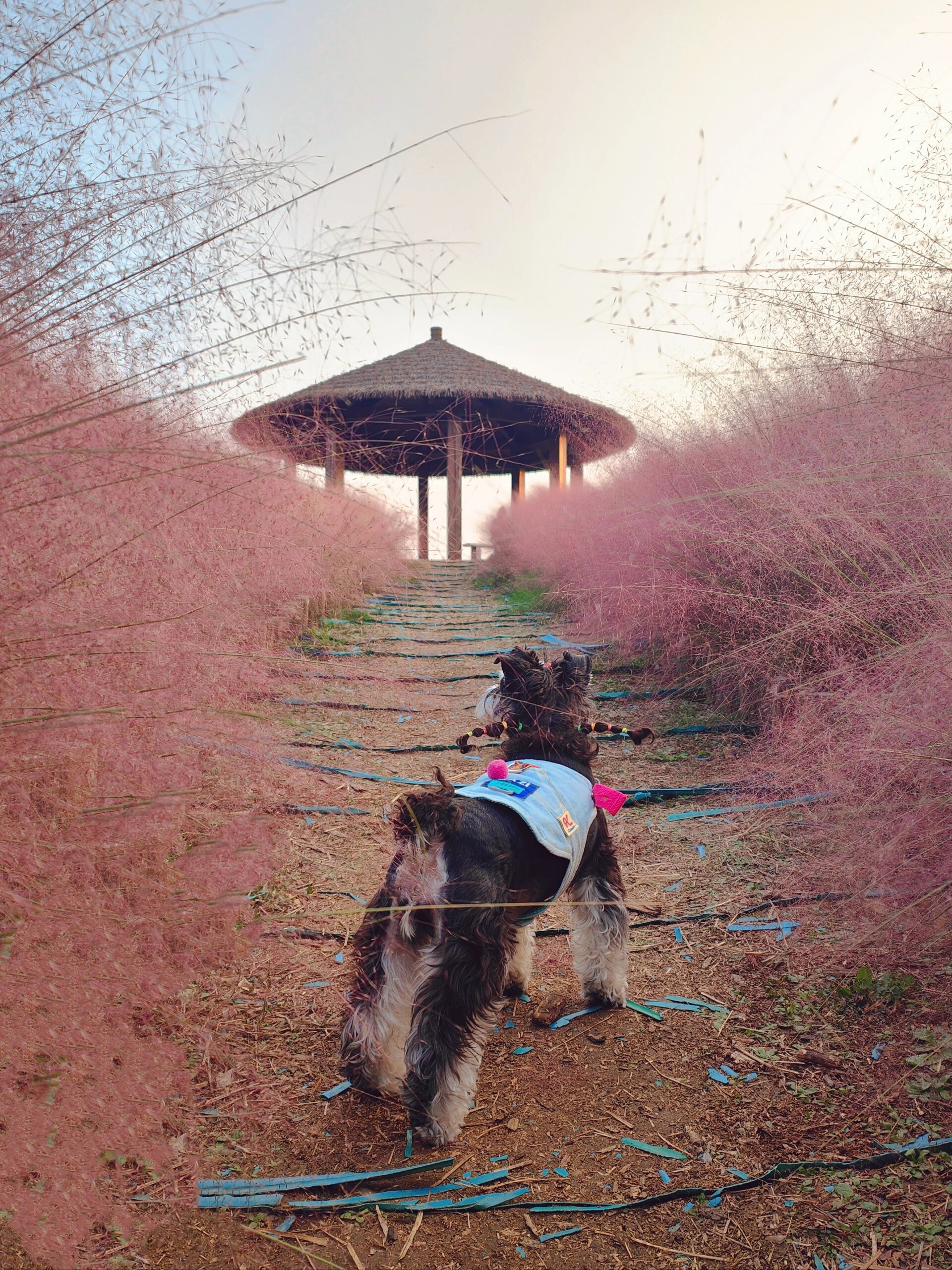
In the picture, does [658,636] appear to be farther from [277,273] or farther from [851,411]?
[277,273]

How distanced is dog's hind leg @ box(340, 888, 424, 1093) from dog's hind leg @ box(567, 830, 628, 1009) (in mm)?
734

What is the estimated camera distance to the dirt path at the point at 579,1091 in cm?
172

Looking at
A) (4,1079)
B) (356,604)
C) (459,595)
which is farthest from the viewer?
(459,595)

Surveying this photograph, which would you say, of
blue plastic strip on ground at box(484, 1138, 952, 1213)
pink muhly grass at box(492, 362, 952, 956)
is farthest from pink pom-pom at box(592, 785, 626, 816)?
blue plastic strip on ground at box(484, 1138, 952, 1213)

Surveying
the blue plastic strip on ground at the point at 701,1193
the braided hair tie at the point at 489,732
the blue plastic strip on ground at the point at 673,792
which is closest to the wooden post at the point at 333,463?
the braided hair tie at the point at 489,732

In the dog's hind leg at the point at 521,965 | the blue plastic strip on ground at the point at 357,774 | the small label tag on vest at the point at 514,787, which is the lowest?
the dog's hind leg at the point at 521,965

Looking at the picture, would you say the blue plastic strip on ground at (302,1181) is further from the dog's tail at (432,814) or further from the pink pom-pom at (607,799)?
the pink pom-pom at (607,799)

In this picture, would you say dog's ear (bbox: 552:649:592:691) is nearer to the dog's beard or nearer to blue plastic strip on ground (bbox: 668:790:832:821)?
the dog's beard

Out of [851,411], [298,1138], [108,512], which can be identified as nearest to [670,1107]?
[298,1138]

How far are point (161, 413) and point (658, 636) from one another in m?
4.17

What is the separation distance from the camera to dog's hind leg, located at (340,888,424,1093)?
6.75ft

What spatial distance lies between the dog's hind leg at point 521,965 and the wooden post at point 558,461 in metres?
10.8

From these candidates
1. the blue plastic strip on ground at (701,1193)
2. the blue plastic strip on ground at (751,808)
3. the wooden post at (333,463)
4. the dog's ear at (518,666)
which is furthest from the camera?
the blue plastic strip on ground at (751,808)

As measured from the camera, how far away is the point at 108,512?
1.93m
